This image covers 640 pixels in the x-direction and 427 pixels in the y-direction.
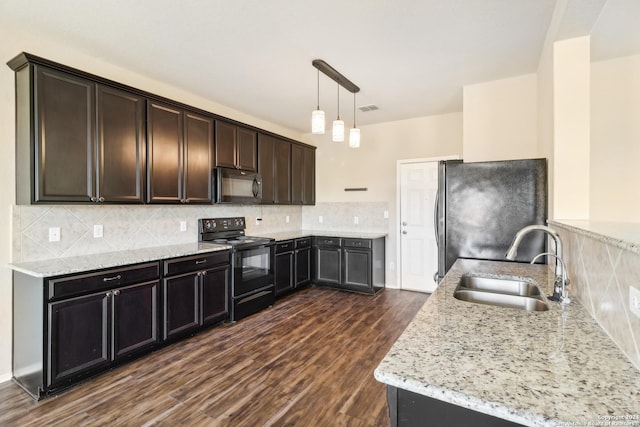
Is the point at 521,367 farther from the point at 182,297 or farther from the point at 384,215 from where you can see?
the point at 384,215

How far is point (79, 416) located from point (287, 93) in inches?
133

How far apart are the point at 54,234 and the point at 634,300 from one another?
3.44 m

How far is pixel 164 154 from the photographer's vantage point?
3.08 metres

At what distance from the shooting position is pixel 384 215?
502 centimetres

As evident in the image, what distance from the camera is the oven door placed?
350cm

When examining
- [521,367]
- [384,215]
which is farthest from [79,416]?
[384,215]

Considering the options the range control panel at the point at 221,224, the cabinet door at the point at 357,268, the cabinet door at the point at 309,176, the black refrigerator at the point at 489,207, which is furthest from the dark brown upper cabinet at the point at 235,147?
the black refrigerator at the point at 489,207

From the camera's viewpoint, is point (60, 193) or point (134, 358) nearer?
point (60, 193)

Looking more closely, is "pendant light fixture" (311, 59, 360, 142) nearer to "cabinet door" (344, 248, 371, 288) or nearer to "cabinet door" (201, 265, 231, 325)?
"cabinet door" (201, 265, 231, 325)

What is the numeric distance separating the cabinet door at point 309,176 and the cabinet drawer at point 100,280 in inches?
116

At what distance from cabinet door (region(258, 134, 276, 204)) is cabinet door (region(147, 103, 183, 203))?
1.26 meters

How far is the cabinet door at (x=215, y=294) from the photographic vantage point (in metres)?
3.17

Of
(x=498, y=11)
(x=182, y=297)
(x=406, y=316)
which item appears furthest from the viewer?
(x=406, y=316)

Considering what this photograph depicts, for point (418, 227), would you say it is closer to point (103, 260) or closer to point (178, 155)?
point (178, 155)
